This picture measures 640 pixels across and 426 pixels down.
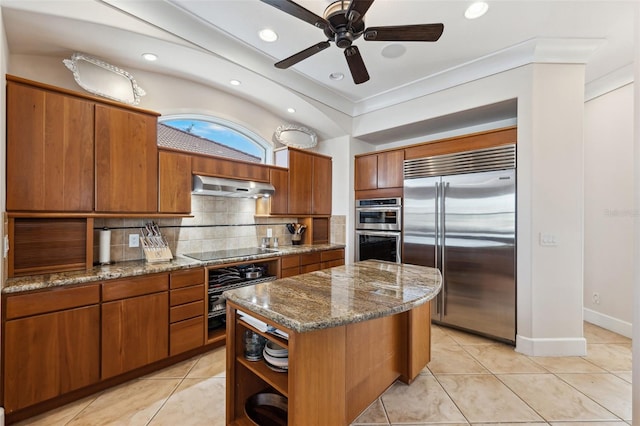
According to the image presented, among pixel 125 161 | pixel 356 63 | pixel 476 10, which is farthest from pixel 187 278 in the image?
pixel 476 10

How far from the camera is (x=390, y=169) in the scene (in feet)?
12.3

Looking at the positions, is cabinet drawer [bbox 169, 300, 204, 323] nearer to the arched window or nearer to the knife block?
the knife block

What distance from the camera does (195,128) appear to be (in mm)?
3193

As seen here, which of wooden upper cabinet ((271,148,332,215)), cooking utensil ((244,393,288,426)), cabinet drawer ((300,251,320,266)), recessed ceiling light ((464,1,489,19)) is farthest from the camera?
wooden upper cabinet ((271,148,332,215))

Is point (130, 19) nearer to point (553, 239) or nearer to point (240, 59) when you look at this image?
point (240, 59)

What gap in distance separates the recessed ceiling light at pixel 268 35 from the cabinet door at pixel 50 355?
266 cm

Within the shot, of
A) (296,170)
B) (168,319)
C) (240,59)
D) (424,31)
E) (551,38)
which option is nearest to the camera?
(424,31)

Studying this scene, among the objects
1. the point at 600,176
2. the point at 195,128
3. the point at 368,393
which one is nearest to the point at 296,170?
the point at 195,128

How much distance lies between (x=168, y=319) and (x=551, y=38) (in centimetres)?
433

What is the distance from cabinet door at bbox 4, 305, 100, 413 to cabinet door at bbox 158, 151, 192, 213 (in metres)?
1.04

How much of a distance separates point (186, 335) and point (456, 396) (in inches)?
90.3

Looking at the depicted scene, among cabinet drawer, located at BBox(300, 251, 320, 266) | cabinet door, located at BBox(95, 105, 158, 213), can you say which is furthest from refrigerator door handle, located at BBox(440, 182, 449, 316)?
cabinet door, located at BBox(95, 105, 158, 213)

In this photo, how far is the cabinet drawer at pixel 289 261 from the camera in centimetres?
328

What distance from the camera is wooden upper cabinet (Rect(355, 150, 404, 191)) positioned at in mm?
3672
